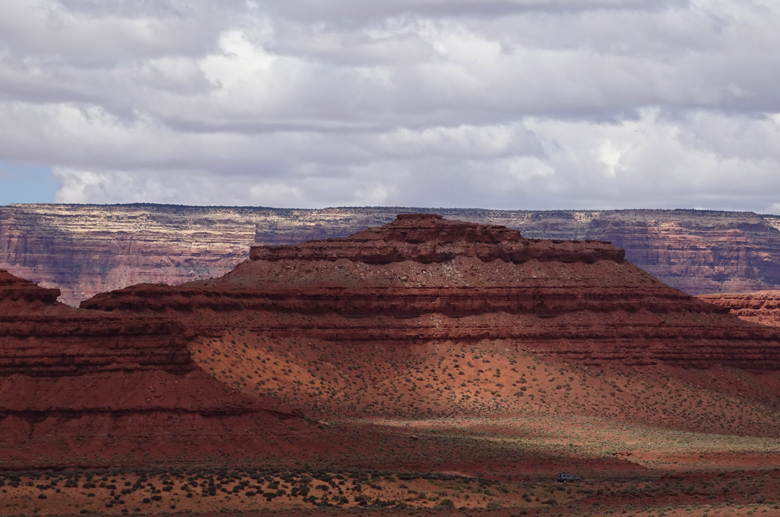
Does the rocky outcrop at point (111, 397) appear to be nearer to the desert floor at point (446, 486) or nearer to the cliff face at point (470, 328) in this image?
the desert floor at point (446, 486)

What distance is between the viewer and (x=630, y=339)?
13388 centimetres

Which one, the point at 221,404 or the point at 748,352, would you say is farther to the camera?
the point at 748,352

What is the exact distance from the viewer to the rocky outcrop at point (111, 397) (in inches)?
3376

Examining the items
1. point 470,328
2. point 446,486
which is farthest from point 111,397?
point 470,328

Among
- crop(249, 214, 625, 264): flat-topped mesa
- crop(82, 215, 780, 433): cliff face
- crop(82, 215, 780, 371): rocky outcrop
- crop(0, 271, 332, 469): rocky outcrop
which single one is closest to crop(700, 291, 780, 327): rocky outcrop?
crop(82, 215, 780, 433): cliff face

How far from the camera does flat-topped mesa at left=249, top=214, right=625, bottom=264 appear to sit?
137m

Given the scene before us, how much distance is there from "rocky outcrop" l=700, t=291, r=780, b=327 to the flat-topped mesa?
30514mm

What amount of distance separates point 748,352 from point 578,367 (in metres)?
14.4

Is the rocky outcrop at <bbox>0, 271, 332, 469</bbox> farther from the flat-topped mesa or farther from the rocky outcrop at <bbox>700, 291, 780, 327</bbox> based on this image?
the rocky outcrop at <bbox>700, 291, 780, 327</bbox>

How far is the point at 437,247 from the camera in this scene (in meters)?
138

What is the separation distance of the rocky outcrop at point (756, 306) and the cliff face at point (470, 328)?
27.0 metres

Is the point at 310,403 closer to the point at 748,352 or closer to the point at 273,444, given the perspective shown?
the point at 273,444

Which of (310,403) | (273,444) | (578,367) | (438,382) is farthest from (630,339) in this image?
(273,444)

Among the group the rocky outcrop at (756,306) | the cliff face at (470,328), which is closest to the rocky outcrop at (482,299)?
the cliff face at (470,328)
